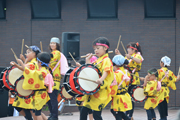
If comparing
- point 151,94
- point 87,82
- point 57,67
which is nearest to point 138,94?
point 151,94

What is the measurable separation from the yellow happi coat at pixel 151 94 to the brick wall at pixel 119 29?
11.2ft

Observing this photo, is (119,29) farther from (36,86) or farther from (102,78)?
(102,78)

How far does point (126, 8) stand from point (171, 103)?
3477 mm

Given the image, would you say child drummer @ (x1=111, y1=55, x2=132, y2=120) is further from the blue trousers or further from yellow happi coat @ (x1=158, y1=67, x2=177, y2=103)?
yellow happi coat @ (x1=158, y1=67, x2=177, y2=103)

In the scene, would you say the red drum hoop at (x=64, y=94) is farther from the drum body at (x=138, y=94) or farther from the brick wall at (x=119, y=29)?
the brick wall at (x=119, y=29)

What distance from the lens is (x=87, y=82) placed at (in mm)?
4758

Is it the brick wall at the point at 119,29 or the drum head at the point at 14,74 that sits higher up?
the brick wall at the point at 119,29

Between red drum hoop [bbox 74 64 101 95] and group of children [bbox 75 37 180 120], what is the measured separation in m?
Result: 0.12

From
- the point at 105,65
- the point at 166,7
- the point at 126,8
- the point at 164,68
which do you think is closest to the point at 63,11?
the point at 126,8

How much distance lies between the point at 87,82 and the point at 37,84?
1.25 m

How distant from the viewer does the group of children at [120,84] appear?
16.1ft

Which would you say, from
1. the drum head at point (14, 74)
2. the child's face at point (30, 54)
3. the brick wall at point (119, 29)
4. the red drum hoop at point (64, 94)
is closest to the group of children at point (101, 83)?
the child's face at point (30, 54)

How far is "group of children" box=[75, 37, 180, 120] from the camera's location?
4895 millimetres

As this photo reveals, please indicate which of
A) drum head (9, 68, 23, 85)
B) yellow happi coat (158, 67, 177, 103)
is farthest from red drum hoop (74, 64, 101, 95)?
yellow happi coat (158, 67, 177, 103)
